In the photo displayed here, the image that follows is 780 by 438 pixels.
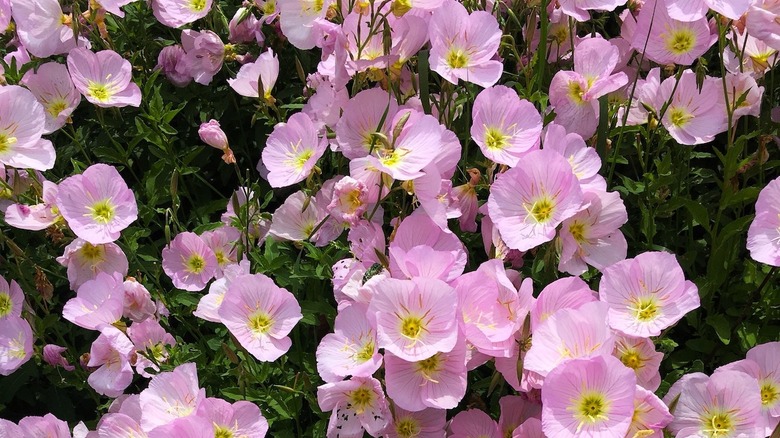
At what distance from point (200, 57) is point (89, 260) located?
0.73 meters

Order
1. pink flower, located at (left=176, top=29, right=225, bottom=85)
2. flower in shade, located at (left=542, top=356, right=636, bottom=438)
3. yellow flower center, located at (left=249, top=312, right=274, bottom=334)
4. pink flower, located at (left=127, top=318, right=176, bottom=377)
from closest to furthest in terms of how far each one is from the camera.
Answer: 1. flower in shade, located at (left=542, top=356, right=636, bottom=438)
2. yellow flower center, located at (left=249, top=312, right=274, bottom=334)
3. pink flower, located at (left=127, top=318, right=176, bottom=377)
4. pink flower, located at (left=176, top=29, right=225, bottom=85)

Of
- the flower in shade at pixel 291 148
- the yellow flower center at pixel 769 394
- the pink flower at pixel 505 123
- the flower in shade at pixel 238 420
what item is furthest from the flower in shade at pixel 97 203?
the yellow flower center at pixel 769 394

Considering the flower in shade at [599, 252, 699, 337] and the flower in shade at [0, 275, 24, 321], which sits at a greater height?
the flower in shade at [599, 252, 699, 337]

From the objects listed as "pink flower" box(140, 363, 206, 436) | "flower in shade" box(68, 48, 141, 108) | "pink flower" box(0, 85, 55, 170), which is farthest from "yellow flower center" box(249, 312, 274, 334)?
"flower in shade" box(68, 48, 141, 108)

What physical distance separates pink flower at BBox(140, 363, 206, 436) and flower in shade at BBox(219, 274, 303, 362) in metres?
0.13

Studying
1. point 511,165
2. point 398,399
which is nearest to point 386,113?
point 511,165

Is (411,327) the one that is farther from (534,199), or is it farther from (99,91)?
(99,91)

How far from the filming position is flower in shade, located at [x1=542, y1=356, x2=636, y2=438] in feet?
4.97

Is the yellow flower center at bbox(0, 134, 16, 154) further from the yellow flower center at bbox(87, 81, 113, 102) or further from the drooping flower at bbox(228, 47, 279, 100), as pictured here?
the drooping flower at bbox(228, 47, 279, 100)

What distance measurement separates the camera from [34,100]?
2.05 metres

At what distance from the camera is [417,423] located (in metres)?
1.77

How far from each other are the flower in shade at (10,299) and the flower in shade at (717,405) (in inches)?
61.0

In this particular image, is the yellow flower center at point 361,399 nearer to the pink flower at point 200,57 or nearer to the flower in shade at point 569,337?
the flower in shade at point 569,337

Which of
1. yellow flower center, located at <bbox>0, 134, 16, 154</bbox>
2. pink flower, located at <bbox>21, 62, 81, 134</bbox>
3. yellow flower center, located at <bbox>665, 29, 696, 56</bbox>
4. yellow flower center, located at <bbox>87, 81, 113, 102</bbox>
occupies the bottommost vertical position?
pink flower, located at <bbox>21, 62, 81, 134</bbox>
